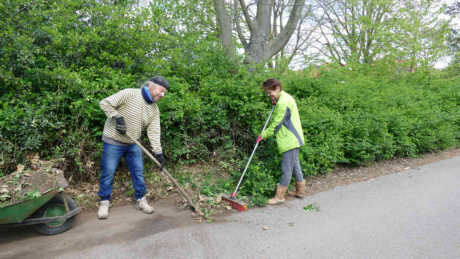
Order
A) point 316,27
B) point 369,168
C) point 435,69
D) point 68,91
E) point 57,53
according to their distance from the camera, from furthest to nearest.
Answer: point 316,27
point 435,69
point 369,168
point 57,53
point 68,91

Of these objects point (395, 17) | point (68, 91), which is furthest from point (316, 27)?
point (68, 91)

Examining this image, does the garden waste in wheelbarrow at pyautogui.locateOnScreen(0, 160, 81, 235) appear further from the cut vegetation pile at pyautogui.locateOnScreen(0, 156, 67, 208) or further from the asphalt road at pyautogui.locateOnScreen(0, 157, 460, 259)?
the asphalt road at pyautogui.locateOnScreen(0, 157, 460, 259)

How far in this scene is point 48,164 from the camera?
3824 millimetres

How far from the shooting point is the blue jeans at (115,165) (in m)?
3.96

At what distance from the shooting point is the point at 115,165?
4.04 m

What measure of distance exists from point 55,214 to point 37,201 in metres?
0.38

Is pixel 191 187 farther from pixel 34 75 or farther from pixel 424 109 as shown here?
pixel 424 109

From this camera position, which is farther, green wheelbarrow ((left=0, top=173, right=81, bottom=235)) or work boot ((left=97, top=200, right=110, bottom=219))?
work boot ((left=97, top=200, right=110, bottom=219))

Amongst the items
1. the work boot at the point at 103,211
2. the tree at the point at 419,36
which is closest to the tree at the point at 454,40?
the tree at the point at 419,36

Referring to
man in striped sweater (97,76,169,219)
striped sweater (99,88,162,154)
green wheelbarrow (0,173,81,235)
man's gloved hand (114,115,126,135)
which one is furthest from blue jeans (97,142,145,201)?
green wheelbarrow (0,173,81,235)

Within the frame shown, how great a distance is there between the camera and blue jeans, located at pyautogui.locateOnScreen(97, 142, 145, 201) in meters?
3.96

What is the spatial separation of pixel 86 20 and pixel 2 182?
143 inches

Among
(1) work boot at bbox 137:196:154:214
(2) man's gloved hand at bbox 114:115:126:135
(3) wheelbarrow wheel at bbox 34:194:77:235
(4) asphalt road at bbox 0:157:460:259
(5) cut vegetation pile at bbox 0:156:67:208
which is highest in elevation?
(2) man's gloved hand at bbox 114:115:126:135

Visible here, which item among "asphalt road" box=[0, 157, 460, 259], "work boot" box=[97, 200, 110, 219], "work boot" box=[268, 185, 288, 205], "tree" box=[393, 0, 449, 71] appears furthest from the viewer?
"tree" box=[393, 0, 449, 71]
